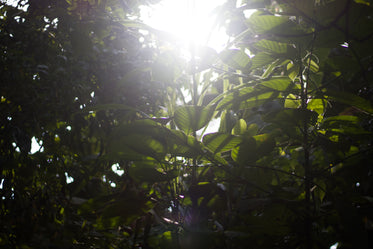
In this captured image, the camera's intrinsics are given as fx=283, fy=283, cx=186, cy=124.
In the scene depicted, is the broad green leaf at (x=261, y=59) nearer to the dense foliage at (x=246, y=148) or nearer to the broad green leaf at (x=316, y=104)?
the dense foliage at (x=246, y=148)

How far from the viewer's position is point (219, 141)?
416 millimetres

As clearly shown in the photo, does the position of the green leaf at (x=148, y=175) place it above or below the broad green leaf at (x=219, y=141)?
below

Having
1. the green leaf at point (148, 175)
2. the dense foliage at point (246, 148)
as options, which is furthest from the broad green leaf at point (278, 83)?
the green leaf at point (148, 175)

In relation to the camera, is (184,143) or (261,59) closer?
(184,143)

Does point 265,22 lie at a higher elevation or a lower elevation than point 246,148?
higher

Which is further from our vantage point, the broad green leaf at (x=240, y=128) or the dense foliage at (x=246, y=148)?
the broad green leaf at (x=240, y=128)

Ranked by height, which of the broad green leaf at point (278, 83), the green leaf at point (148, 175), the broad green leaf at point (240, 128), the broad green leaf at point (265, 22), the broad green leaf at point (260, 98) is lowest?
the green leaf at point (148, 175)

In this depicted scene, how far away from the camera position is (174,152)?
0.44 metres

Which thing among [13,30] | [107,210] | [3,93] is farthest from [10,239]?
[13,30]

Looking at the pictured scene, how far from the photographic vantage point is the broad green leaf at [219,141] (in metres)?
0.41

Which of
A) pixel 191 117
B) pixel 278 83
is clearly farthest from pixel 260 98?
pixel 191 117

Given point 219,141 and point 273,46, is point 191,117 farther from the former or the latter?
point 273,46

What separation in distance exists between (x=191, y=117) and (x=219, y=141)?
0.18 ft

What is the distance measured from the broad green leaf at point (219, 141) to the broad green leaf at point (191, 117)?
0.03m
